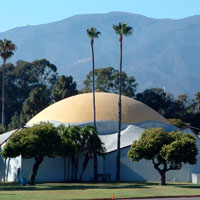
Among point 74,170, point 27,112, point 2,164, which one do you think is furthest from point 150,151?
point 27,112

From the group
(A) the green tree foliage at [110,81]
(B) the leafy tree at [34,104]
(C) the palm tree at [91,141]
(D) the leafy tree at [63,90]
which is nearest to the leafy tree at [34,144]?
(C) the palm tree at [91,141]

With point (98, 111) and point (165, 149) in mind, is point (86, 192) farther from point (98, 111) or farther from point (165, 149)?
point (98, 111)

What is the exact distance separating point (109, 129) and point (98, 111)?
10.0 feet

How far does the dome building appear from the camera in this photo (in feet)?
176

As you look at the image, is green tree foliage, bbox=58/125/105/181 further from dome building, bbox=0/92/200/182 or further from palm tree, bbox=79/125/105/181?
dome building, bbox=0/92/200/182

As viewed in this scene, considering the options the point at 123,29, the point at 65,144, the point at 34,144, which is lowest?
the point at 34,144

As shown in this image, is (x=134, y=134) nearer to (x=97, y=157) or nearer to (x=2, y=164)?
(x=97, y=157)

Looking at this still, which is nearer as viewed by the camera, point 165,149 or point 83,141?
point 165,149

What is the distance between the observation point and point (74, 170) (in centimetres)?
5581

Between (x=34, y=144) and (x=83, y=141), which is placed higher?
(x=83, y=141)

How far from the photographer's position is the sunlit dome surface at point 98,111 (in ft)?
208

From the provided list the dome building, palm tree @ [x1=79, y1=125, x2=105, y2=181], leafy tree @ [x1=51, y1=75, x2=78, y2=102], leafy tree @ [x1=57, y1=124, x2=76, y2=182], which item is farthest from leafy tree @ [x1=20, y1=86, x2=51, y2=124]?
palm tree @ [x1=79, y1=125, x2=105, y2=181]

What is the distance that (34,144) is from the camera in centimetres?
4500

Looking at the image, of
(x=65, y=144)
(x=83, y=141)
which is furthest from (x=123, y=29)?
(x=65, y=144)
